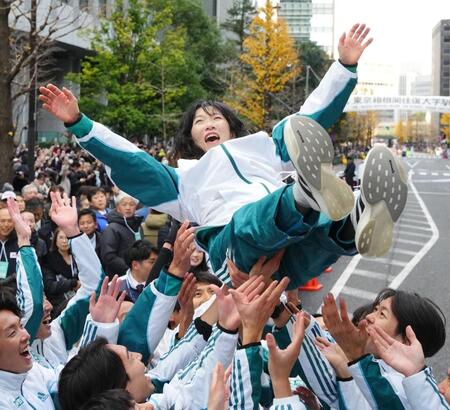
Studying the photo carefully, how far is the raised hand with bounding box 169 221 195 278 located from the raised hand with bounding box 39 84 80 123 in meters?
0.77

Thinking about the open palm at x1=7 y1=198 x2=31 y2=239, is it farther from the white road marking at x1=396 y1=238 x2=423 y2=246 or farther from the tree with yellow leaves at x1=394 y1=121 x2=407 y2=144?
the tree with yellow leaves at x1=394 y1=121 x2=407 y2=144

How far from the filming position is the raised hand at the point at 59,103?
10.1 feet

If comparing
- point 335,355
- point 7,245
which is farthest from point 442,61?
point 335,355

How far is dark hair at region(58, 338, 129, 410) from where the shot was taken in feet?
7.88

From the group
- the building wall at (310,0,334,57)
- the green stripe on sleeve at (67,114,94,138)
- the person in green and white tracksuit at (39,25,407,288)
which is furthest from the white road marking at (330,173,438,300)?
the building wall at (310,0,334,57)

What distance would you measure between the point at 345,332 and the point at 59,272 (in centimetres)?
357

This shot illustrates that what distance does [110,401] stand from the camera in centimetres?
218

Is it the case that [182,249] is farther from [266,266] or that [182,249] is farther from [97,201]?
[97,201]

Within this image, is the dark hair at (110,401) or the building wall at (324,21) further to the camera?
the building wall at (324,21)

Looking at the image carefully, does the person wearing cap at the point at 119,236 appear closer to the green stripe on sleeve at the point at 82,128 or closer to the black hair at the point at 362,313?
the green stripe on sleeve at the point at 82,128

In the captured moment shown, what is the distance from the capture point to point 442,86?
12538 centimetres

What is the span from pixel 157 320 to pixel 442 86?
432ft

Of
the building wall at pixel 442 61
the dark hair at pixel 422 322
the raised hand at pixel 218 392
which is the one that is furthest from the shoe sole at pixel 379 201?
the building wall at pixel 442 61

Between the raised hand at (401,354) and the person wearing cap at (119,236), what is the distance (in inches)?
139
